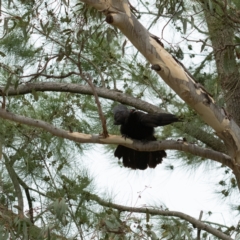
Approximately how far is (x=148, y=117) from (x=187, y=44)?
3.45 ft

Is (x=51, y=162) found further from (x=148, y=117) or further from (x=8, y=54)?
(x=148, y=117)

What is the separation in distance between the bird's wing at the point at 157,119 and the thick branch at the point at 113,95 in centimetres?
26

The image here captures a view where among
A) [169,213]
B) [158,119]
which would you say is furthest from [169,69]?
[169,213]

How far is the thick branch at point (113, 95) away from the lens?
10.2 feet

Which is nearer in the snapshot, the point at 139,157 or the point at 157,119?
the point at 157,119

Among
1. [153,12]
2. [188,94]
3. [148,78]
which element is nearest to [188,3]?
[153,12]

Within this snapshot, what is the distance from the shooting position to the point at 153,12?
3771 mm

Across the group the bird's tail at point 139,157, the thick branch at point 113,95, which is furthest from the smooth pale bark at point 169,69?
the thick branch at point 113,95

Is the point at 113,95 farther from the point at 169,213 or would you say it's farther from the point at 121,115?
the point at 169,213

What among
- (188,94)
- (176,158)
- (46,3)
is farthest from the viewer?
(176,158)

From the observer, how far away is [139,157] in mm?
2936

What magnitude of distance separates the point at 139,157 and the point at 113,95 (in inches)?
16.5

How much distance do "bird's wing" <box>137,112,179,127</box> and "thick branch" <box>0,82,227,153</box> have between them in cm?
26

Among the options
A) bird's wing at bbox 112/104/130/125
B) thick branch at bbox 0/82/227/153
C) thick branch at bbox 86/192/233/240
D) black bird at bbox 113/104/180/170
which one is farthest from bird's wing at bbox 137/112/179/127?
thick branch at bbox 86/192/233/240
